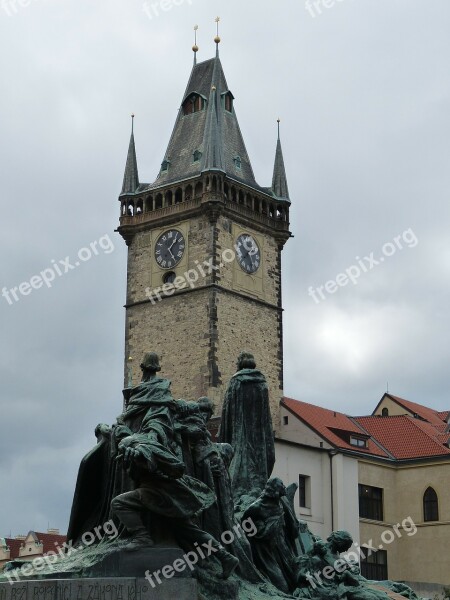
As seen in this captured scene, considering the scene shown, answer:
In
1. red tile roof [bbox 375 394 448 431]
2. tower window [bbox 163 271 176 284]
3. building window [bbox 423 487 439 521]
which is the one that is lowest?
building window [bbox 423 487 439 521]

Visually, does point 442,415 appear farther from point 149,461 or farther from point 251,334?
point 149,461

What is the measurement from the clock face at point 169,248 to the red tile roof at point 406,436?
12734 mm

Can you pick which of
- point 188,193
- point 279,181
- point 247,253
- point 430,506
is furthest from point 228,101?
point 430,506

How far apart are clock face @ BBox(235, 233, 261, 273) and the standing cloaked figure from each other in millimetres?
53675

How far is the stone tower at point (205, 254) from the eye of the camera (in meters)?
68.9

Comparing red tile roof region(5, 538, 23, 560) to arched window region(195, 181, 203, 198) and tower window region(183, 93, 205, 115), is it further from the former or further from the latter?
tower window region(183, 93, 205, 115)

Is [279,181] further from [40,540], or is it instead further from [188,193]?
[40,540]

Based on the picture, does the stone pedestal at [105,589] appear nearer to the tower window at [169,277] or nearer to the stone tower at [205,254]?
the stone tower at [205,254]

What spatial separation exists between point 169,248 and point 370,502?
57.3 ft

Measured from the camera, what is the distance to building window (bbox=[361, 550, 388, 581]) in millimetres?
62094

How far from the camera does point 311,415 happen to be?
68.4 meters

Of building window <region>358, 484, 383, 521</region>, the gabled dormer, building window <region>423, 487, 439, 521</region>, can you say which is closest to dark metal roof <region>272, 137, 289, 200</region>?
the gabled dormer

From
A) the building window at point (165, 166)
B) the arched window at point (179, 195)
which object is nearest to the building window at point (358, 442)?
the arched window at point (179, 195)

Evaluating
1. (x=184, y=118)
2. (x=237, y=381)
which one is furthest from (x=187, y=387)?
(x=237, y=381)
